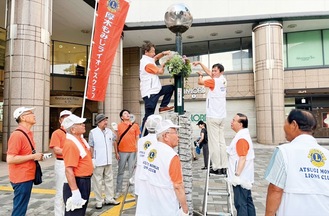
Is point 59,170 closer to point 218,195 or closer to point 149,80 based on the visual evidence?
point 149,80

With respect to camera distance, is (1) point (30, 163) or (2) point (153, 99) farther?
(2) point (153, 99)

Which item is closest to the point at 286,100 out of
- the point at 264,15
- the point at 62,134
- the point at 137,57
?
the point at 264,15

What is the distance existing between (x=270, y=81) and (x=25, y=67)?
1390cm

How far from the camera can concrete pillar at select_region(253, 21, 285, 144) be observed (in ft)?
49.8

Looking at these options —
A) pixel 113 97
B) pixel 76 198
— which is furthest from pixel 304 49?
pixel 76 198

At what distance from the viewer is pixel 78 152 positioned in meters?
3.11

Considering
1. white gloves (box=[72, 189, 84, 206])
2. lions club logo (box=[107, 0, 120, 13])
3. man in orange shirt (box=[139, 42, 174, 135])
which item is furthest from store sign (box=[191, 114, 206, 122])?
white gloves (box=[72, 189, 84, 206])

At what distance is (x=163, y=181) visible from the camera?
2.50m

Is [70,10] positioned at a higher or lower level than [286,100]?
higher

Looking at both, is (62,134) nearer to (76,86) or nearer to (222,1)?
(222,1)

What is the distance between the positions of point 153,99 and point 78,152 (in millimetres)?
1576

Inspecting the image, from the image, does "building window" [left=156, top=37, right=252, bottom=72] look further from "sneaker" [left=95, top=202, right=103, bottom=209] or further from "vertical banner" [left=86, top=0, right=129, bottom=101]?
"sneaker" [left=95, top=202, right=103, bottom=209]

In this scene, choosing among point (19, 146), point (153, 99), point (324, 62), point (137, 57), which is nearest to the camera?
point (19, 146)

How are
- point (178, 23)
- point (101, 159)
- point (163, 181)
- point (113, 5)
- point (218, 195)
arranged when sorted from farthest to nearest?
point (113, 5)
point (101, 159)
point (218, 195)
point (178, 23)
point (163, 181)
